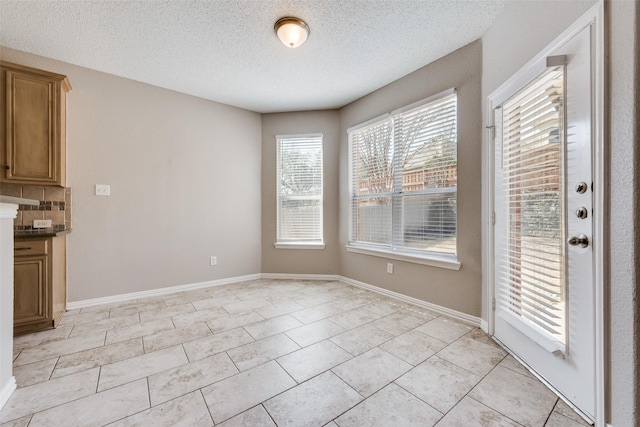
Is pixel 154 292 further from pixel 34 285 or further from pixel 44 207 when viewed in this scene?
pixel 44 207

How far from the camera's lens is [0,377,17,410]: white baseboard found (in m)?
1.37

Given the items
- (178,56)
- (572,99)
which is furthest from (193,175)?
(572,99)

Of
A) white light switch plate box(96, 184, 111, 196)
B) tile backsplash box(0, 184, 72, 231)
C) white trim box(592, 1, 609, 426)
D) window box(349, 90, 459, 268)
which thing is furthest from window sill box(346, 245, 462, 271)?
tile backsplash box(0, 184, 72, 231)

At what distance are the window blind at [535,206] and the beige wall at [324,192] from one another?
2.30 meters

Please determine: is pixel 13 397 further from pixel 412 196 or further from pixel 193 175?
pixel 412 196

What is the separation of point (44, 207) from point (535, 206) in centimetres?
431

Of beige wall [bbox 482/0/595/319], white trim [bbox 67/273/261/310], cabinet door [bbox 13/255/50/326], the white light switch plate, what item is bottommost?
white trim [bbox 67/273/261/310]

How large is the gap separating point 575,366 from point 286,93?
3.66m

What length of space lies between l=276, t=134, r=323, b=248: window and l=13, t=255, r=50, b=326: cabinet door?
2.54 metres

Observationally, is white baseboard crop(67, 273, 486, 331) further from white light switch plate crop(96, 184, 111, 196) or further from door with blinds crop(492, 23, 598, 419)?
white light switch plate crop(96, 184, 111, 196)

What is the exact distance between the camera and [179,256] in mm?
3471

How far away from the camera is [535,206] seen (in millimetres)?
1703

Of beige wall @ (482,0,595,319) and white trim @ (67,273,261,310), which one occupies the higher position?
beige wall @ (482,0,595,319)

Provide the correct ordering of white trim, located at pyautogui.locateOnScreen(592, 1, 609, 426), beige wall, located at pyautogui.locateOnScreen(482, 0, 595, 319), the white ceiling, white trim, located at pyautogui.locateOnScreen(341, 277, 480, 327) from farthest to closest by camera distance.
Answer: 1. white trim, located at pyautogui.locateOnScreen(341, 277, 480, 327)
2. the white ceiling
3. beige wall, located at pyautogui.locateOnScreen(482, 0, 595, 319)
4. white trim, located at pyautogui.locateOnScreen(592, 1, 609, 426)
